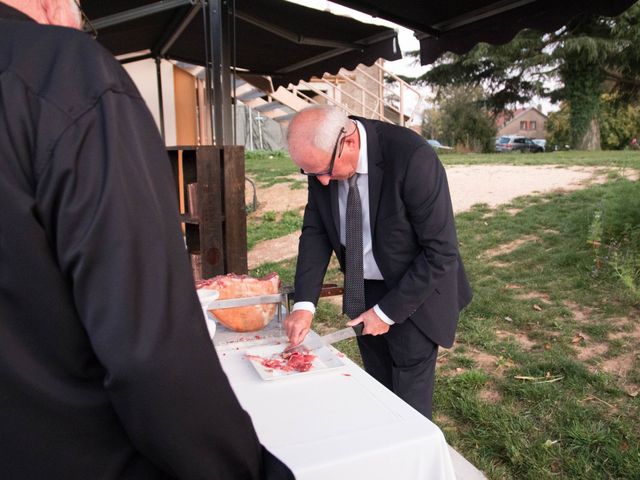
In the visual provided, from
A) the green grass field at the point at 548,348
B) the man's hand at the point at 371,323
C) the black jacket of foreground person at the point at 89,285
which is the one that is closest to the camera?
the black jacket of foreground person at the point at 89,285

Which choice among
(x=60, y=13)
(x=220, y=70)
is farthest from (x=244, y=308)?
(x=220, y=70)

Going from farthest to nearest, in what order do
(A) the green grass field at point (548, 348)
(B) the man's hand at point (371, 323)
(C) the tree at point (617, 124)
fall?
(C) the tree at point (617, 124), (A) the green grass field at point (548, 348), (B) the man's hand at point (371, 323)

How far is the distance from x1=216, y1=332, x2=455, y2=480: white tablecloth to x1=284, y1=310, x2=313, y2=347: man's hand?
1.09ft

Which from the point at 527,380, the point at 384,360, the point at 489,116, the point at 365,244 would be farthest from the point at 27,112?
the point at 489,116

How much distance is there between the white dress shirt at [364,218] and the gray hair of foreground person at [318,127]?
0.68ft

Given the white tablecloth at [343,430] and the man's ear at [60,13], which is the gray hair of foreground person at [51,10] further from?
the white tablecloth at [343,430]

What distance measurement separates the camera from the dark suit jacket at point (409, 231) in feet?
7.45

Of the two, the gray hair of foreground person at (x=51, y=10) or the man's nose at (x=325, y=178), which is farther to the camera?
the man's nose at (x=325, y=178)

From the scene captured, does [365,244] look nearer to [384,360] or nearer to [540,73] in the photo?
[384,360]

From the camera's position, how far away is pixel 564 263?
6.47 metres

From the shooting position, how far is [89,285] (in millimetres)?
718

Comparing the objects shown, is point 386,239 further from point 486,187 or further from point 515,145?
point 515,145

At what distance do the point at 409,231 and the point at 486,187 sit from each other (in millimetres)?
8965

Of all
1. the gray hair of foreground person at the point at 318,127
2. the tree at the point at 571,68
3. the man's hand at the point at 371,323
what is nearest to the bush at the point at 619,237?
the man's hand at the point at 371,323
